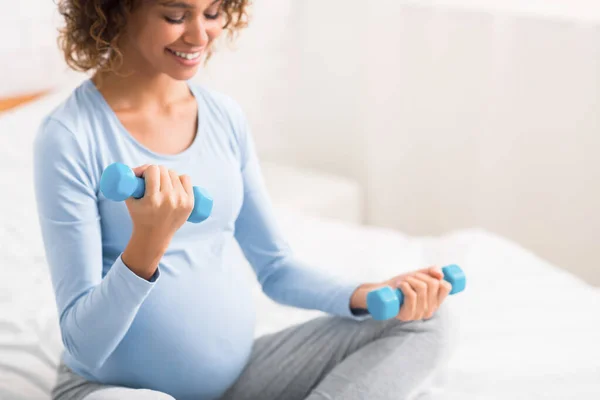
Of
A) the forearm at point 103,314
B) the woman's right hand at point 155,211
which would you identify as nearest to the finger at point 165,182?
the woman's right hand at point 155,211

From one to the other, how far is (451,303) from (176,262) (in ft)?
2.16

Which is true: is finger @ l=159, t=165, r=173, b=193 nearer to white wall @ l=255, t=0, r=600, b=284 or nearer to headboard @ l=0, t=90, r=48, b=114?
headboard @ l=0, t=90, r=48, b=114

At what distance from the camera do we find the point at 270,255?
1.27 metres

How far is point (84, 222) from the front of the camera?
1.01 metres

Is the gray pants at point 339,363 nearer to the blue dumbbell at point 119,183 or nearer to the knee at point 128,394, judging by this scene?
the knee at point 128,394

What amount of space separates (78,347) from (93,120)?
0.94 ft

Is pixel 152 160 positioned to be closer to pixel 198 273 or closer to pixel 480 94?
pixel 198 273

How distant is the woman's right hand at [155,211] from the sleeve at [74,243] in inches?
1.6

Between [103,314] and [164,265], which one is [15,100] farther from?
[103,314]

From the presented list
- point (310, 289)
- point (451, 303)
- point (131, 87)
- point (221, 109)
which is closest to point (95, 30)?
point (131, 87)

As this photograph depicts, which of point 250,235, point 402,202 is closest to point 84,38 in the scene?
point 250,235

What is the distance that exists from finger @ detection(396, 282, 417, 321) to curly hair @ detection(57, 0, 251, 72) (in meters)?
0.45

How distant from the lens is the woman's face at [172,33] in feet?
3.43

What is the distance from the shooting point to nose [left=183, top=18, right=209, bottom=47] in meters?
1.06
